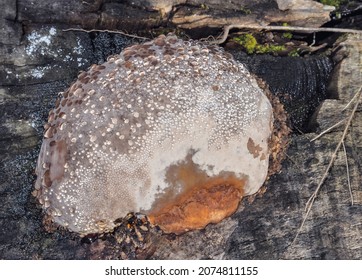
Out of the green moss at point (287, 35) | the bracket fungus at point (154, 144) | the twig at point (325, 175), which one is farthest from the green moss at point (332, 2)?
the bracket fungus at point (154, 144)

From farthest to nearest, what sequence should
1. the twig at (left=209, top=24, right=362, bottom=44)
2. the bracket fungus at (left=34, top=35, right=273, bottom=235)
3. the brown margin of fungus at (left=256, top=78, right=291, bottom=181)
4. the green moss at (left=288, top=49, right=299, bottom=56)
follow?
the green moss at (left=288, top=49, right=299, bottom=56) → the twig at (left=209, top=24, right=362, bottom=44) → the brown margin of fungus at (left=256, top=78, right=291, bottom=181) → the bracket fungus at (left=34, top=35, right=273, bottom=235)

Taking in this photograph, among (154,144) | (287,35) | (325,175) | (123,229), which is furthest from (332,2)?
(123,229)

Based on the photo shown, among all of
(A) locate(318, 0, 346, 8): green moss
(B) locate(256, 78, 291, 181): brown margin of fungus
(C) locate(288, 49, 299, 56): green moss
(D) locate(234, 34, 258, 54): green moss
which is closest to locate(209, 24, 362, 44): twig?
(D) locate(234, 34, 258, 54): green moss

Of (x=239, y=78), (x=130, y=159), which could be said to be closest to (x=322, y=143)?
(x=239, y=78)

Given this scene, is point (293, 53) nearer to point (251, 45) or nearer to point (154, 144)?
point (251, 45)

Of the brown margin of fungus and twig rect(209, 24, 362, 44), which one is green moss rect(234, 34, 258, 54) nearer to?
twig rect(209, 24, 362, 44)
